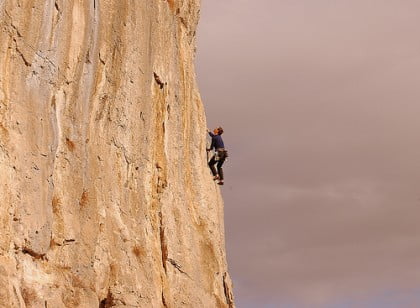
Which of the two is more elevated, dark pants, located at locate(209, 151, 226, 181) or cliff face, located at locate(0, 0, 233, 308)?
dark pants, located at locate(209, 151, 226, 181)

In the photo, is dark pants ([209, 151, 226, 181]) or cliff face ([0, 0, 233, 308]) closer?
cliff face ([0, 0, 233, 308])

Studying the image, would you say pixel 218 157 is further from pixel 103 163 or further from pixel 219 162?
pixel 103 163

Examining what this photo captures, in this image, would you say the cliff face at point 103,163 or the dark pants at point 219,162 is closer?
the cliff face at point 103,163

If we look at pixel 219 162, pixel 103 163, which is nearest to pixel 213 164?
pixel 219 162

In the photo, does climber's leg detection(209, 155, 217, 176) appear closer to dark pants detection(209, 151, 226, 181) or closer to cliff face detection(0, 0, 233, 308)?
dark pants detection(209, 151, 226, 181)

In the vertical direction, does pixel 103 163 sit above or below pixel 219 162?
below

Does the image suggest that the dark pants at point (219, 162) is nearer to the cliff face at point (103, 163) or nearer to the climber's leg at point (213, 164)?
the climber's leg at point (213, 164)

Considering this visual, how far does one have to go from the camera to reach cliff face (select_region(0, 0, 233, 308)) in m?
21.2

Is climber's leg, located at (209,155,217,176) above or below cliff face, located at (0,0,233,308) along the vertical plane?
above

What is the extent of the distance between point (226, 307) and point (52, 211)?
1011 cm

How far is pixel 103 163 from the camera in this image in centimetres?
2525

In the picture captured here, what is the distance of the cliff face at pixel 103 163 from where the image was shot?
69.6 feet

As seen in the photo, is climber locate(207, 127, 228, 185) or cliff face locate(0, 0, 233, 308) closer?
cliff face locate(0, 0, 233, 308)

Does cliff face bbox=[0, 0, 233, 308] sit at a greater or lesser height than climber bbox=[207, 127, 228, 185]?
lesser
